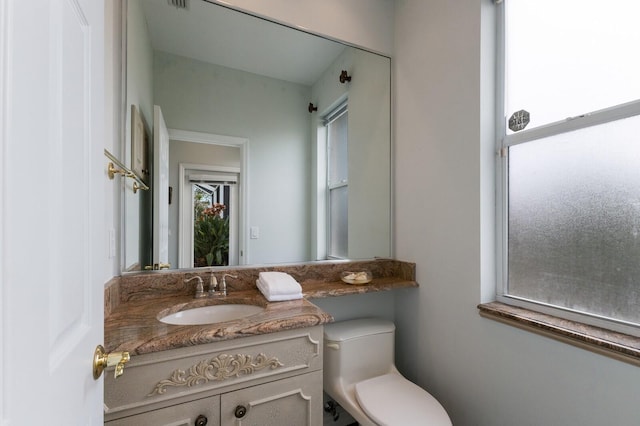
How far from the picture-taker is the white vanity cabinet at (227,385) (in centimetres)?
86

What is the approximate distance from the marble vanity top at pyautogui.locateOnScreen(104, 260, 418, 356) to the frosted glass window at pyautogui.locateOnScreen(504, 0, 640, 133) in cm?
102

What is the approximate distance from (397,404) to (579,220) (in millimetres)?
1028

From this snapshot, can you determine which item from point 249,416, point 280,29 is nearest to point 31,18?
point 249,416

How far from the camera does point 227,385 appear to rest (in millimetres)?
977

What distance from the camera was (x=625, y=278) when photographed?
0.95 meters

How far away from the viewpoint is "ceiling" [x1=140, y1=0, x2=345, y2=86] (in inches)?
54.7

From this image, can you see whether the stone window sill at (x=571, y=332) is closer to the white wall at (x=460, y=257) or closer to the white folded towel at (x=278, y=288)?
the white wall at (x=460, y=257)

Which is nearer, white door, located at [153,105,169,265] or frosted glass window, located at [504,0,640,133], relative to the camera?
frosted glass window, located at [504,0,640,133]

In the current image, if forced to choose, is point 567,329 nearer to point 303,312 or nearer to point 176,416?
point 303,312

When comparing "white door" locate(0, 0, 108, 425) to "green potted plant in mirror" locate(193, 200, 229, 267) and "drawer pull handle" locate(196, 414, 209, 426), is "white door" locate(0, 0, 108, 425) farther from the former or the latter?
"green potted plant in mirror" locate(193, 200, 229, 267)

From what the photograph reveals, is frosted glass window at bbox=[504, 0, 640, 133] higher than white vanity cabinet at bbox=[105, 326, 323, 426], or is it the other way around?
frosted glass window at bbox=[504, 0, 640, 133]

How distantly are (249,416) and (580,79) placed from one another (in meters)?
1.74

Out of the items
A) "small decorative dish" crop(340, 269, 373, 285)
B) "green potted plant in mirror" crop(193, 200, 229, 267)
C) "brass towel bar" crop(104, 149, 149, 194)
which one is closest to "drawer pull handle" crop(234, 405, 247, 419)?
"green potted plant in mirror" crop(193, 200, 229, 267)

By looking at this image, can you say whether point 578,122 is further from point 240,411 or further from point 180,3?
point 180,3
